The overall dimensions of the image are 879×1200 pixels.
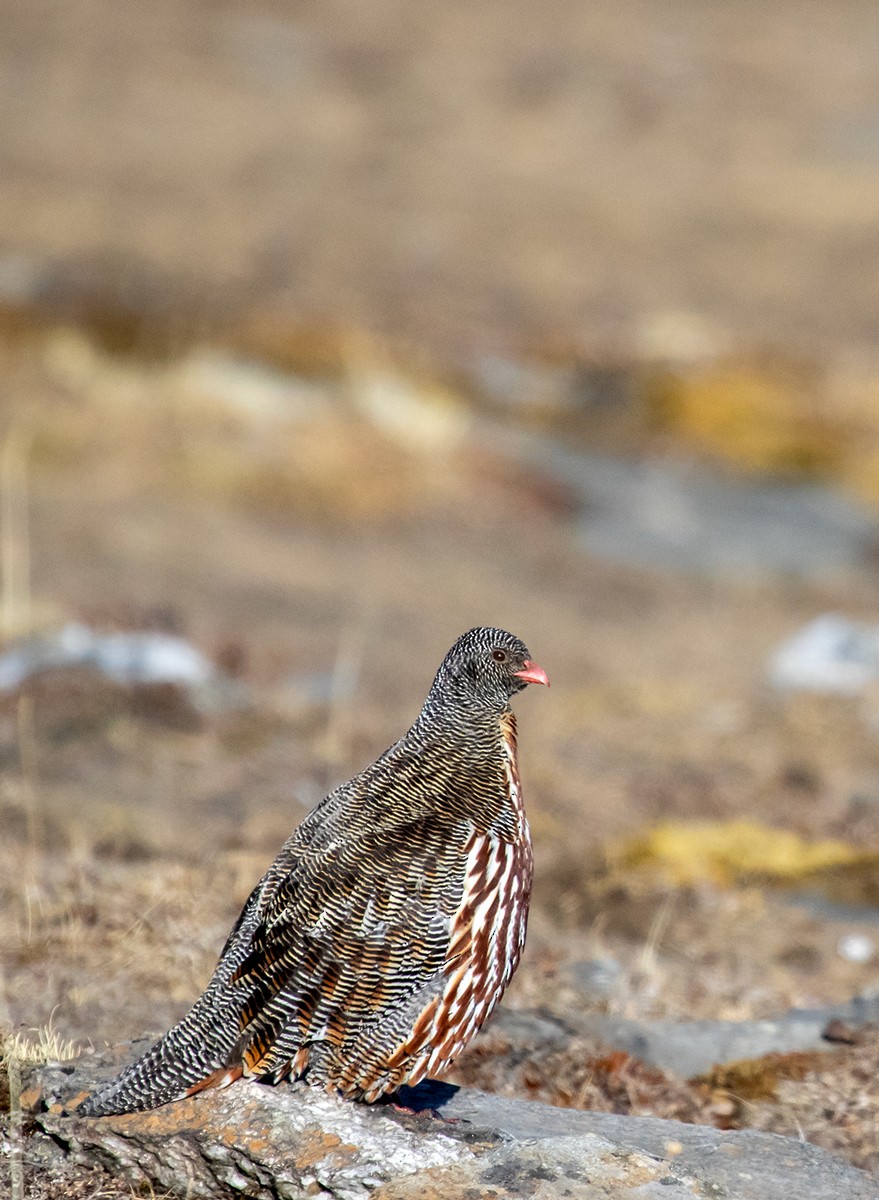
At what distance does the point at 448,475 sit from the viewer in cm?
2308

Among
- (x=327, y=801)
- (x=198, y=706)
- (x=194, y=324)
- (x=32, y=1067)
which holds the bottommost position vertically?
(x=32, y=1067)

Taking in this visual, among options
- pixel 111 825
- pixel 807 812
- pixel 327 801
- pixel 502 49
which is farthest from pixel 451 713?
pixel 502 49

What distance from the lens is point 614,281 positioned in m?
34.5

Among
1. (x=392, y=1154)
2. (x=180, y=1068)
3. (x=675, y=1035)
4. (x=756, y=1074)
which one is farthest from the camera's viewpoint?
(x=675, y=1035)

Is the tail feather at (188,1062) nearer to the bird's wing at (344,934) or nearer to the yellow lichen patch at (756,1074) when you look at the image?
the bird's wing at (344,934)

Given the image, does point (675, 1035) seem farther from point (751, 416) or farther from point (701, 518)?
point (751, 416)

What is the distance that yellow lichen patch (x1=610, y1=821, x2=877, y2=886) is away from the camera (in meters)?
10.0

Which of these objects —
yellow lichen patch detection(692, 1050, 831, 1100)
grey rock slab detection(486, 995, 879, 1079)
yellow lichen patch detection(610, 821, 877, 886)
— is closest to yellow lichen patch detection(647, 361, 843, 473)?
yellow lichen patch detection(610, 821, 877, 886)

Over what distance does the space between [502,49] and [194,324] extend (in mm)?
29519

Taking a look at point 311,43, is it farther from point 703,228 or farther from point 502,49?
point 703,228

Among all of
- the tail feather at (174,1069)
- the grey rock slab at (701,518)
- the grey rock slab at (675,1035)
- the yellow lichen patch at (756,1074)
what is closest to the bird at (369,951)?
the tail feather at (174,1069)

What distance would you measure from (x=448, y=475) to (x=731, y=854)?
43.9 feet

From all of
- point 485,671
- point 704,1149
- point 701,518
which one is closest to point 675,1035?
point 704,1149

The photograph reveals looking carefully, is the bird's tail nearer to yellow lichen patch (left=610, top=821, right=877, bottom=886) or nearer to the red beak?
the red beak
